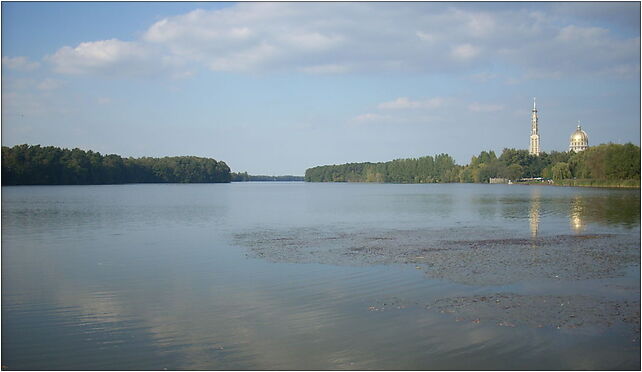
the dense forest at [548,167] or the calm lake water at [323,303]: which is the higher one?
the dense forest at [548,167]

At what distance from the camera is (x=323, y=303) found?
11.0 meters

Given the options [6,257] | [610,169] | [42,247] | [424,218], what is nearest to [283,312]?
[6,257]

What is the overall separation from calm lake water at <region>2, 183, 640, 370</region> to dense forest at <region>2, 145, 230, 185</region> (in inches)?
4016

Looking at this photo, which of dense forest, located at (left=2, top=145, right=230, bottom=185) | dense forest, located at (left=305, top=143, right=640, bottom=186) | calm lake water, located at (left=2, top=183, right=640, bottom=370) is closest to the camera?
calm lake water, located at (left=2, top=183, right=640, bottom=370)

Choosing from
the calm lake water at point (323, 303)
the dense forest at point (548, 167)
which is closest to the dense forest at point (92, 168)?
the dense forest at point (548, 167)

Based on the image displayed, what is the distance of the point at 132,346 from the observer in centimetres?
845

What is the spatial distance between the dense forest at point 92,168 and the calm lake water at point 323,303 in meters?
102

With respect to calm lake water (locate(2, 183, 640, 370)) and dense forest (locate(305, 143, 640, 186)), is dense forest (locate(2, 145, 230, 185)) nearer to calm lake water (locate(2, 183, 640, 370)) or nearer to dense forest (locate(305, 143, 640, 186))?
dense forest (locate(305, 143, 640, 186))

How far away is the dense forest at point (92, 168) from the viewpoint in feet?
374

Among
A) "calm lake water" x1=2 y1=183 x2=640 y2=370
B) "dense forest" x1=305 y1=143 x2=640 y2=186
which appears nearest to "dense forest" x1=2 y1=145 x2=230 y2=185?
"dense forest" x1=305 y1=143 x2=640 y2=186

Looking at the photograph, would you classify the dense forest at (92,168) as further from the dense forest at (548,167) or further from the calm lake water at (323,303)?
the calm lake water at (323,303)

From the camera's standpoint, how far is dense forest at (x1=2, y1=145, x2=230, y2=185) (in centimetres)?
11400

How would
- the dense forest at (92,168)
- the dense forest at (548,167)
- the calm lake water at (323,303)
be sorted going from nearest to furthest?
the calm lake water at (323,303) → the dense forest at (548,167) → the dense forest at (92,168)

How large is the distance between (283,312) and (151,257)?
835cm
